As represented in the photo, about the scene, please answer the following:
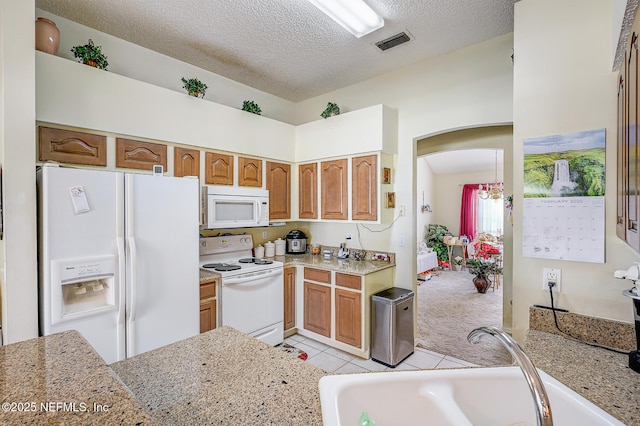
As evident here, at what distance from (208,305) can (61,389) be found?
78.3 inches

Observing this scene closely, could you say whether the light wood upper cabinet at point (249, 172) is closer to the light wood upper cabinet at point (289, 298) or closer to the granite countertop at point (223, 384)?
the light wood upper cabinet at point (289, 298)

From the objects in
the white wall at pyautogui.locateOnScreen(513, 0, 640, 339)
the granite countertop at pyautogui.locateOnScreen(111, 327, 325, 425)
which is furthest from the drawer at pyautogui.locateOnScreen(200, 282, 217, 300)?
the white wall at pyautogui.locateOnScreen(513, 0, 640, 339)

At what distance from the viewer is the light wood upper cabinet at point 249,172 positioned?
330 centimetres

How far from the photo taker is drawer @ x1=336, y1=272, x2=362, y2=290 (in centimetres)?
296

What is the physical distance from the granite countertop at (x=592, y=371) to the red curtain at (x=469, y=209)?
7354mm

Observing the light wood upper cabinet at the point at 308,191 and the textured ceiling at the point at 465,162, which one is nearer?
the light wood upper cabinet at the point at 308,191

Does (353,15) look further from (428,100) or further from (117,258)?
(117,258)

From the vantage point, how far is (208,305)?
2658 mm

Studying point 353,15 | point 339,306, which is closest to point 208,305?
point 339,306

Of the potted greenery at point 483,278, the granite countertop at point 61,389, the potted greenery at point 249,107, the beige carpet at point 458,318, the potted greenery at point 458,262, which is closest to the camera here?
the granite countertop at point 61,389

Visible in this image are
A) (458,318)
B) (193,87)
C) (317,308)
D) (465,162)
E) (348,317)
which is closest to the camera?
(193,87)

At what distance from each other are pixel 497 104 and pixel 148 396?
3155 millimetres

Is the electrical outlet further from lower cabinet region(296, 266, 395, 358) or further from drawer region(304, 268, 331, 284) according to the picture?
drawer region(304, 268, 331, 284)

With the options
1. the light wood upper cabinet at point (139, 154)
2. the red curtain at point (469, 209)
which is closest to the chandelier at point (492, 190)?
the red curtain at point (469, 209)
